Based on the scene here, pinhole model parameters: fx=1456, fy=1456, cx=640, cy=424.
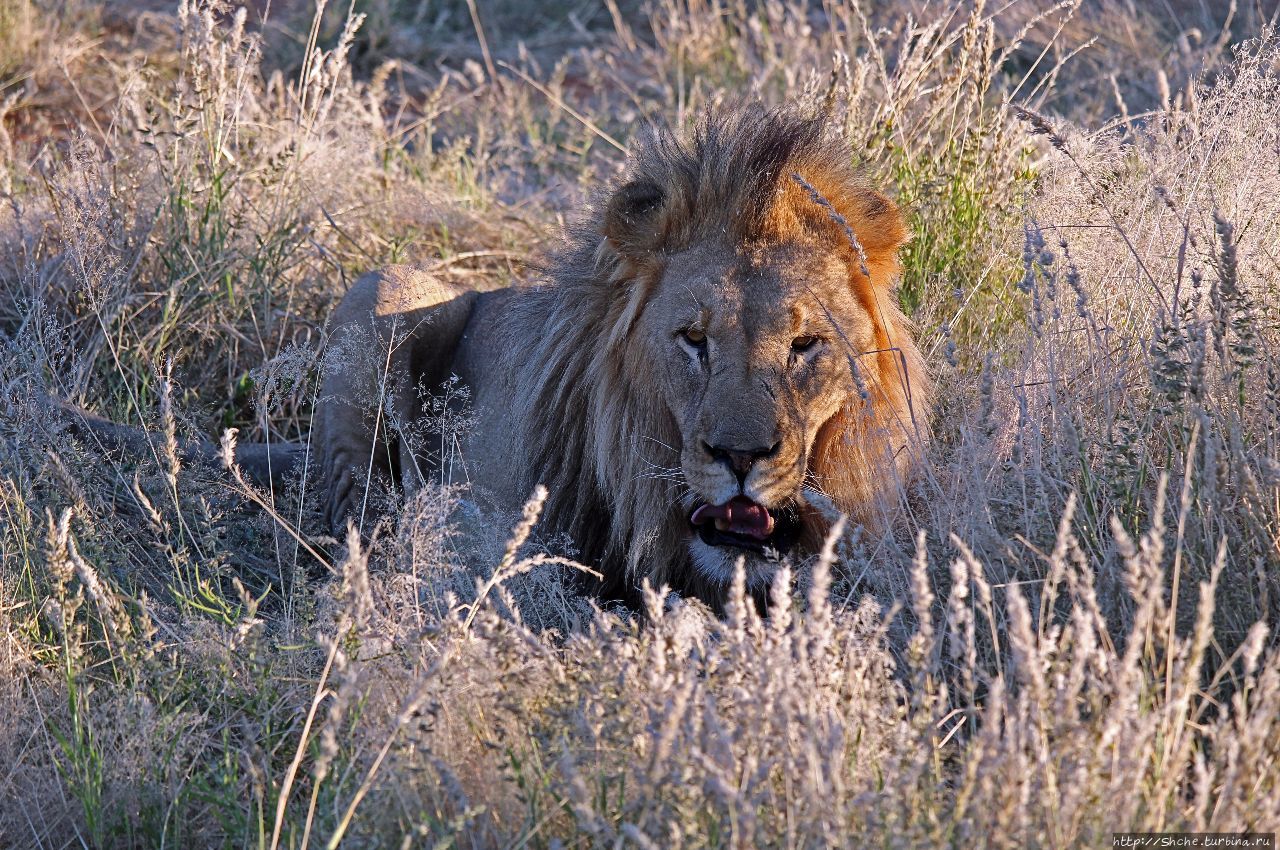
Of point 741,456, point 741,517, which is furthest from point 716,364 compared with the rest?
point 741,517

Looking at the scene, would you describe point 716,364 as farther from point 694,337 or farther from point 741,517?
point 741,517

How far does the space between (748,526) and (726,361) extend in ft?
1.38

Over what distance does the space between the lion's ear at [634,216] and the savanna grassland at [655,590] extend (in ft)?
2.61

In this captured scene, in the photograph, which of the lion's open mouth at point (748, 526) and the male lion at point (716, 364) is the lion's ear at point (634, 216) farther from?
the lion's open mouth at point (748, 526)

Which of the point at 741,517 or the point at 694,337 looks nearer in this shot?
the point at 741,517

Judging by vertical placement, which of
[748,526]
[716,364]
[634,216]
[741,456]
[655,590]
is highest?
[634,216]

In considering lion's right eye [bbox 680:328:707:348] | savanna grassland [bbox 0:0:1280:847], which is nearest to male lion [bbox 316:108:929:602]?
lion's right eye [bbox 680:328:707:348]

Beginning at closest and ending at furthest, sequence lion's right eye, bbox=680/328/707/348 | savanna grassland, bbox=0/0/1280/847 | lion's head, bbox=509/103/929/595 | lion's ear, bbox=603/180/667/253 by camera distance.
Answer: savanna grassland, bbox=0/0/1280/847 → lion's head, bbox=509/103/929/595 → lion's right eye, bbox=680/328/707/348 → lion's ear, bbox=603/180/667/253

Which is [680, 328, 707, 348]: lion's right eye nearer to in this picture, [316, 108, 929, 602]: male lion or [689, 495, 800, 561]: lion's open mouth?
[316, 108, 929, 602]: male lion

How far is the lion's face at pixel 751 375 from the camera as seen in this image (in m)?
3.54

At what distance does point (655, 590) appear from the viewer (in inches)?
158

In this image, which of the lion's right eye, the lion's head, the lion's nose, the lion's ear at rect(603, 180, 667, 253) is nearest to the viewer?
→ the lion's nose

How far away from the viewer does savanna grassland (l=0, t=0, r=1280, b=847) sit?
243 cm

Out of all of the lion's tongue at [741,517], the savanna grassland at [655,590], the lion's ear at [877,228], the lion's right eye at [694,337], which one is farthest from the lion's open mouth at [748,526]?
the lion's ear at [877,228]
